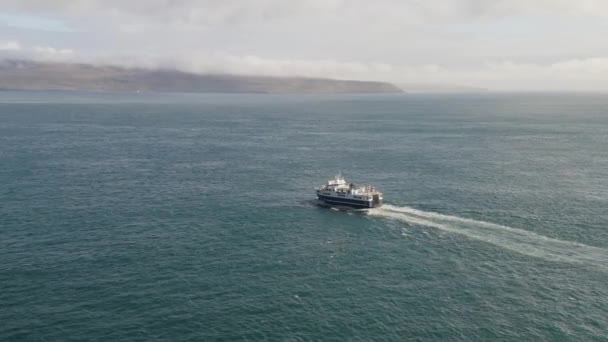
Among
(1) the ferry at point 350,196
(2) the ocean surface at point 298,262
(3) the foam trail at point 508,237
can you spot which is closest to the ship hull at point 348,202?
(1) the ferry at point 350,196

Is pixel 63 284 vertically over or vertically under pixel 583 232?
under

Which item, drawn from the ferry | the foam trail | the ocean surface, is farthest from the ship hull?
the ocean surface

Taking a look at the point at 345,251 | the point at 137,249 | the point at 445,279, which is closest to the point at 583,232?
the point at 445,279

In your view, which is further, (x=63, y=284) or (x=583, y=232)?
(x=583, y=232)

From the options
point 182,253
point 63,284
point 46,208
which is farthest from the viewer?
point 46,208

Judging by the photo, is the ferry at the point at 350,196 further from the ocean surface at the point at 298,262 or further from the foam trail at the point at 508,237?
the ocean surface at the point at 298,262

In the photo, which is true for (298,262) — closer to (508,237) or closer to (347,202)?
(347,202)

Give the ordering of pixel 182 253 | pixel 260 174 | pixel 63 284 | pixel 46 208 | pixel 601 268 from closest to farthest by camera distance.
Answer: pixel 63 284 → pixel 601 268 → pixel 182 253 → pixel 46 208 → pixel 260 174

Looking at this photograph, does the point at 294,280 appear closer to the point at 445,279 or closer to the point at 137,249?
the point at 445,279
